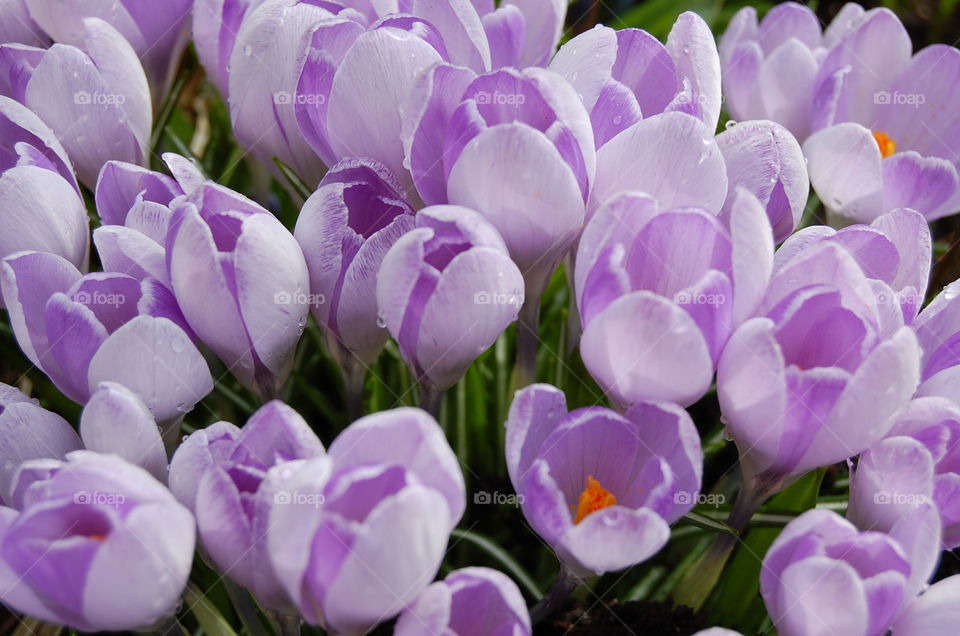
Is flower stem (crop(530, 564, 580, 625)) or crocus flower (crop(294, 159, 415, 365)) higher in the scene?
crocus flower (crop(294, 159, 415, 365))

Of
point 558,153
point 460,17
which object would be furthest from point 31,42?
point 558,153

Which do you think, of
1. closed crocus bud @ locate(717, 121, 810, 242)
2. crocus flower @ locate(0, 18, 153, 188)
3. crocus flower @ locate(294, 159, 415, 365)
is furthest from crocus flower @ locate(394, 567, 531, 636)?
crocus flower @ locate(0, 18, 153, 188)

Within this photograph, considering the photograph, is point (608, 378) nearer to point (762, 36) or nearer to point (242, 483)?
point (242, 483)

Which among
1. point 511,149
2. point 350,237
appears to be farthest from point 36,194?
point 511,149

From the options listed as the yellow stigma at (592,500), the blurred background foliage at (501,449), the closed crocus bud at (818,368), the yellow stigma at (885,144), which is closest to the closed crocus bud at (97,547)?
the blurred background foliage at (501,449)

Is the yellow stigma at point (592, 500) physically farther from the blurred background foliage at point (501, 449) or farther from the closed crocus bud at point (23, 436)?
the closed crocus bud at point (23, 436)

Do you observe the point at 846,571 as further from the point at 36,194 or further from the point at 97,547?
the point at 36,194

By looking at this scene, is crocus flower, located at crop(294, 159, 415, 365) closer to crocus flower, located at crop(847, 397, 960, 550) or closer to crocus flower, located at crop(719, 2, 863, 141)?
crocus flower, located at crop(847, 397, 960, 550)

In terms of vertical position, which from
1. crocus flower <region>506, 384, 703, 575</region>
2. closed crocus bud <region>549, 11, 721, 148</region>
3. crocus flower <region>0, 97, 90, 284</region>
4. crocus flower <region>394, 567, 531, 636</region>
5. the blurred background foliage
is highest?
closed crocus bud <region>549, 11, 721, 148</region>
